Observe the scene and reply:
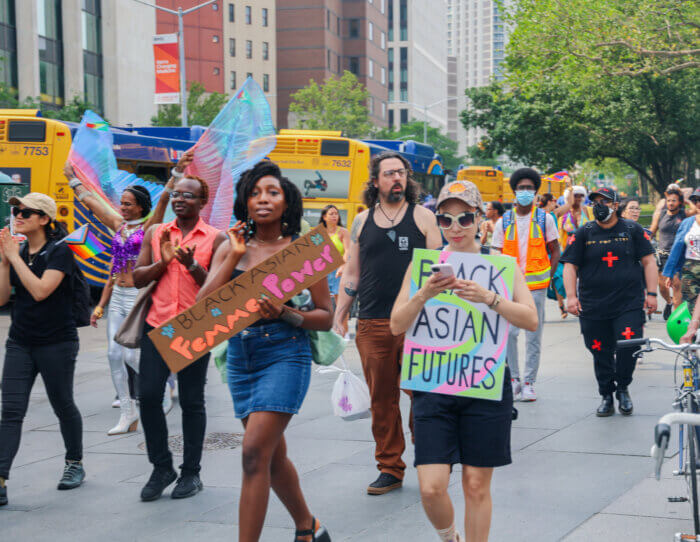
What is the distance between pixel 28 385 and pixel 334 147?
12578 millimetres

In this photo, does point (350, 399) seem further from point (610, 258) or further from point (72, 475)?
point (610, 258)

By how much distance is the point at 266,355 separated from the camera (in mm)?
4191

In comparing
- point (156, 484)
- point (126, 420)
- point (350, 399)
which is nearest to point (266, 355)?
point (350, 399)

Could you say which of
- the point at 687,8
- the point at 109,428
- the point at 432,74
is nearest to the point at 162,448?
the point at 109,428

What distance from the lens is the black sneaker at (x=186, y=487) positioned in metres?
5.43

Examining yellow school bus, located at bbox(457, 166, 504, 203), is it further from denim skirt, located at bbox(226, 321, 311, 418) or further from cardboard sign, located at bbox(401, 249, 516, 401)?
cardboard sign, located at bbox(401, 249, 516, 401)

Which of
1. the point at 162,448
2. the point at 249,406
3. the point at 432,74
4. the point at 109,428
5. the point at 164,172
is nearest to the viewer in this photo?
the point at 249,406

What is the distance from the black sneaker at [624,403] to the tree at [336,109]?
60.0m

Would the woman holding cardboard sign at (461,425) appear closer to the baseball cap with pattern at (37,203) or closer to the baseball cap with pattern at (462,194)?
the baseball cap with pattern at (462,194)

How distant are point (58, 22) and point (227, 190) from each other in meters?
41.5

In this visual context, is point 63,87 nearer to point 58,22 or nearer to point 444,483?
point 58,22

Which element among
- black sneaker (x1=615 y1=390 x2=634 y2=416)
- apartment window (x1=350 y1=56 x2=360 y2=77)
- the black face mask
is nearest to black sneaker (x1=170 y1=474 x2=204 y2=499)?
black sneaker (x1=615 y1=390 x2=634 y2=416)

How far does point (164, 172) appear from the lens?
18344 mm

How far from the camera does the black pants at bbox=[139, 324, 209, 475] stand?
5.25 m
